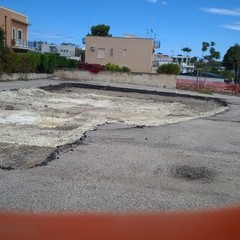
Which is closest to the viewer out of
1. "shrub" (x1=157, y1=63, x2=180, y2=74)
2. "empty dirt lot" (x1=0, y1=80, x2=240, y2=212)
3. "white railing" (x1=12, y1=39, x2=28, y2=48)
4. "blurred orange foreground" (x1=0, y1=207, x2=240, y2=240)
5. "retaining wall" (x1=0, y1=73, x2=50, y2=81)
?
"blurred orange foreground" (x1=0, y1=207, x2=240, y2=240)

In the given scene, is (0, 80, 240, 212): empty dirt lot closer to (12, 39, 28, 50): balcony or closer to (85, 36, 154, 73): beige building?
(12, 39, 28, 50): balcony

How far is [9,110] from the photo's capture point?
1623 centimetres

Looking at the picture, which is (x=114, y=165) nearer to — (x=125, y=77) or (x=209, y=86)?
(x=125, y=77)

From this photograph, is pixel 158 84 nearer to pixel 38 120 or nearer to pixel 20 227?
pixel 38 120

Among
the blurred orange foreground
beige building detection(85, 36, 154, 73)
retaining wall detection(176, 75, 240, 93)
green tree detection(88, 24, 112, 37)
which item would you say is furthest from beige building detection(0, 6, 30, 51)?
the blurred orange foreground

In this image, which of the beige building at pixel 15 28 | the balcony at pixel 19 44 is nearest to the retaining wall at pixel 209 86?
the beige building at pixel 15 28

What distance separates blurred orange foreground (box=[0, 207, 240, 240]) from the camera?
413cm

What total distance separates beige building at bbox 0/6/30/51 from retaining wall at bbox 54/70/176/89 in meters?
11.1

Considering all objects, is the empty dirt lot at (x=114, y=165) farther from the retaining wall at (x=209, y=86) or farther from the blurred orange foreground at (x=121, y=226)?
the retaining wall at (x=209, y=86)

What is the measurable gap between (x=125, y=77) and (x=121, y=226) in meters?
37.1

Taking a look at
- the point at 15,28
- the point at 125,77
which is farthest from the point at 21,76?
the point at 15,28

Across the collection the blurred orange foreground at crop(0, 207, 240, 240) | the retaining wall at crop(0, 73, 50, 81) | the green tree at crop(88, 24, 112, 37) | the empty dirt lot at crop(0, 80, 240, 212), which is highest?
the green tree at crop(88, 24, 112, 37)

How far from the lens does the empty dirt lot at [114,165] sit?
5559 mm

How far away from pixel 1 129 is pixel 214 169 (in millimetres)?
7006
